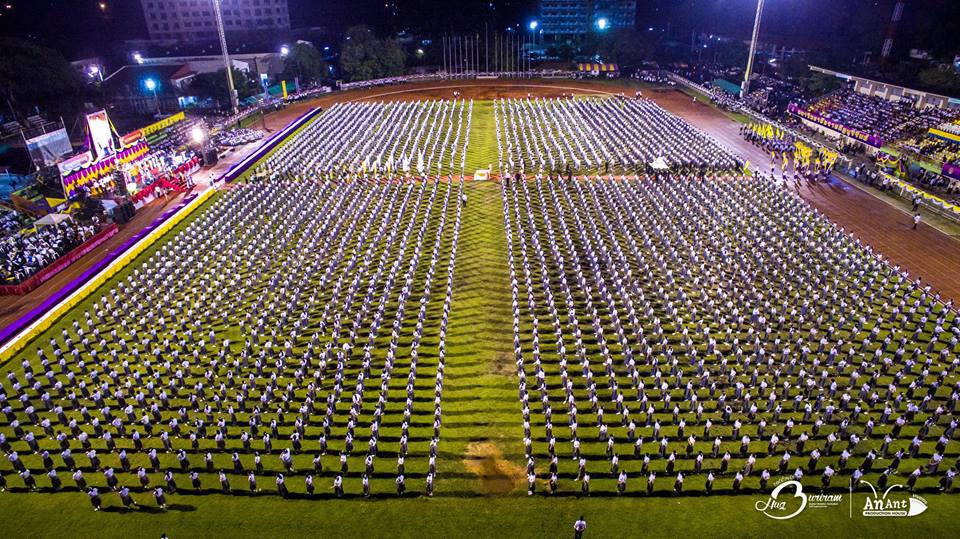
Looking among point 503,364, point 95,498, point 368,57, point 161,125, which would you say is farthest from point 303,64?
point 95,498

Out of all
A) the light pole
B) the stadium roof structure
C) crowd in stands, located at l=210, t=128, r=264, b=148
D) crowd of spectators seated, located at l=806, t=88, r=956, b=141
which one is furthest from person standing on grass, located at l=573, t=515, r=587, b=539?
the light pole

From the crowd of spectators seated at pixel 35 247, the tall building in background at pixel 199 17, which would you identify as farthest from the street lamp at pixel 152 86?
the crowd of spectators seated at pixel 35 247

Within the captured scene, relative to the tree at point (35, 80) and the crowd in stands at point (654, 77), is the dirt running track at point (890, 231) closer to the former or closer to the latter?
the crowd in stands at point (654, 77)

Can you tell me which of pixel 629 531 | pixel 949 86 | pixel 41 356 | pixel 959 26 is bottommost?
pixel 629 531

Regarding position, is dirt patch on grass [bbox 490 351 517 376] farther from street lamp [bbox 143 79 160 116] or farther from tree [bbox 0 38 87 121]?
street lamp [bbox 143 79 160 116]

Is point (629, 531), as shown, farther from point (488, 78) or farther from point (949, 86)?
point (488, 78)

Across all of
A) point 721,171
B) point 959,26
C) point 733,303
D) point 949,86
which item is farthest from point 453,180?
point 959,26
